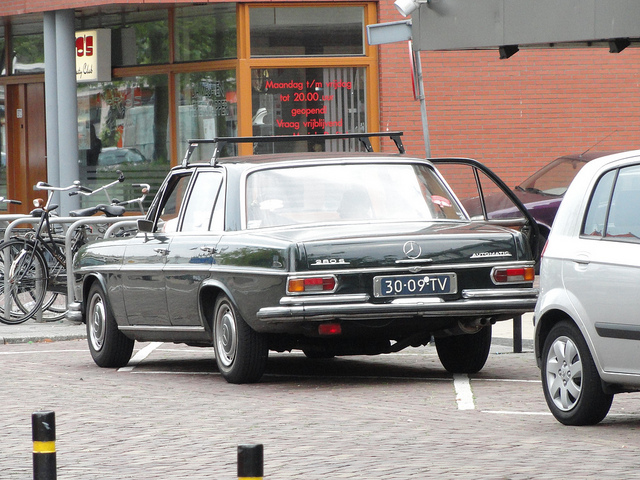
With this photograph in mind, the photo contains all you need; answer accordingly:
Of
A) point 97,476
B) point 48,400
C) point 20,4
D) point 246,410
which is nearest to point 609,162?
point 246,410

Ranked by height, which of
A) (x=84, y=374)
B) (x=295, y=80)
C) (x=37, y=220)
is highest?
(x=295, y=80)

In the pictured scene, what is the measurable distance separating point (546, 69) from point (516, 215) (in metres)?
3.82

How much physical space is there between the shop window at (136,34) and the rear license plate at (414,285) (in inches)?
473

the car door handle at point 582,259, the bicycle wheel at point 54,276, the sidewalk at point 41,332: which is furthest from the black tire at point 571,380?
the bicycle wheel at point 54,276

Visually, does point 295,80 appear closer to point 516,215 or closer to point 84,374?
point 516,215

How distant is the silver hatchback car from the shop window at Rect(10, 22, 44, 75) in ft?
51.3

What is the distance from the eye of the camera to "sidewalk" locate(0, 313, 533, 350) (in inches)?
506

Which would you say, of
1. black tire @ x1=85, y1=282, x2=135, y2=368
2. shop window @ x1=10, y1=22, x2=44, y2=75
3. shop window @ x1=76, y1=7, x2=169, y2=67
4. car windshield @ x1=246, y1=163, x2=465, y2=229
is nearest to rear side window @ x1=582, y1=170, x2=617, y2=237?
car windshield @ x1=246, y1=163, x2=465, y2=229

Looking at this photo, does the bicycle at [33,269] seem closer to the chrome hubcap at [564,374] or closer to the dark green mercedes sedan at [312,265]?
the dark green mercedes sedan at [312,265]

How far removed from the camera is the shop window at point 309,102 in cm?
1919

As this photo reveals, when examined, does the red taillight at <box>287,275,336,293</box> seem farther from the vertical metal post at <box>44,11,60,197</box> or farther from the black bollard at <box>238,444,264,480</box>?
the vertical metal post at <box>44,11,60,197</box>

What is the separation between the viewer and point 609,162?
7.62m

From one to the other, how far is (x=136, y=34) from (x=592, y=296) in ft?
47.2

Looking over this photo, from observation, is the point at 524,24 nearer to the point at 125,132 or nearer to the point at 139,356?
the point at 139,356
